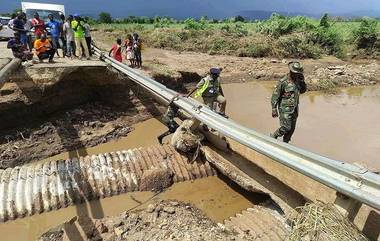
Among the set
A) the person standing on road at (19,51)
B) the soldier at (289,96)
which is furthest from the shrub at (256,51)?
the soldier at (289,96)

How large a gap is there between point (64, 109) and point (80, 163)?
3.68 metres

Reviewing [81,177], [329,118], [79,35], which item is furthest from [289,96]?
[79,35]

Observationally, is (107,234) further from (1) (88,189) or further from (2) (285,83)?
(2) (285,83)

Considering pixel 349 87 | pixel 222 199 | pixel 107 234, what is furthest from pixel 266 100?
pixel 107 234

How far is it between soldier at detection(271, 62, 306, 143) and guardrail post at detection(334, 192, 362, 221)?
8.78 feet

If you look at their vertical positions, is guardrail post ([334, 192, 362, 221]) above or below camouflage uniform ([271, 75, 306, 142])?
below

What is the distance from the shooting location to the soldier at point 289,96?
6.67 metres

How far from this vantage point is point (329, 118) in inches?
450

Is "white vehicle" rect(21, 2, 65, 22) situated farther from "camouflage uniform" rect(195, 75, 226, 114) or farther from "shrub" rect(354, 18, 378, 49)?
"shrub" rect(354, 18, 378, 49)

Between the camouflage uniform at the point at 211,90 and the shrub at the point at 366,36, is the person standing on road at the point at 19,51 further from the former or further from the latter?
the shrub at the point at 366,36

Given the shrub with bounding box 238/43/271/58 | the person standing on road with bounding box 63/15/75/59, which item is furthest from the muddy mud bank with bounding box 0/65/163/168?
the shrub with bounding box 238/43/271/58

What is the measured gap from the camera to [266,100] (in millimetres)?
13203

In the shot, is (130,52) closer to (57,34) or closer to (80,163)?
(57,34)

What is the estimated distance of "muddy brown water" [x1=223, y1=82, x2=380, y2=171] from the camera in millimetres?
8953
